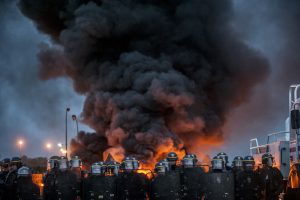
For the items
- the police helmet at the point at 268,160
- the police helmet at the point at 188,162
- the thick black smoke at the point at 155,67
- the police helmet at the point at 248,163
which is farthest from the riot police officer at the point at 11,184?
the thick black smoke at the point at 155,67

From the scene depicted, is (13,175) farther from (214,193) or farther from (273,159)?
(273,159)

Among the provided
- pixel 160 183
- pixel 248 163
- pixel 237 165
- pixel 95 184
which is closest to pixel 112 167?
pixel 95 184

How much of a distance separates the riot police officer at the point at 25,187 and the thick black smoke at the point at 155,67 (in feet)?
38.1

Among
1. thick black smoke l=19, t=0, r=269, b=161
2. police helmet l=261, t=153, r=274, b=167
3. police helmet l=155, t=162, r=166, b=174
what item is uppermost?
thick black smoke l=19, t=0, r=269, b=161

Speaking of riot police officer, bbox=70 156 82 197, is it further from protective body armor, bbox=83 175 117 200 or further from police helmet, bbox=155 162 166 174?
police helmet, bbox=155 162 166 174

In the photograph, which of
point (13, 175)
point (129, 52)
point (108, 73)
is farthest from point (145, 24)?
point (13, 175)

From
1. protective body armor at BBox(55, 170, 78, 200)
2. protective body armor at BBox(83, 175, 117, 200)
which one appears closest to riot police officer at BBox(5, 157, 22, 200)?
protective body armor at BBox(55, 170, 78, 200)

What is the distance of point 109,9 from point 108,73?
4.39m

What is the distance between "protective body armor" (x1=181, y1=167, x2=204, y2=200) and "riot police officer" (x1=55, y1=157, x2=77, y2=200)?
12.3 ft

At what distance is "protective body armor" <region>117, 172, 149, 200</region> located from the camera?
17266mm

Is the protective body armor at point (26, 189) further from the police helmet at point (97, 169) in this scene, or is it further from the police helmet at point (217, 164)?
the police helmet at point (217, 164)

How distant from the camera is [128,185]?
1728cm

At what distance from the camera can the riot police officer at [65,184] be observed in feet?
57.5

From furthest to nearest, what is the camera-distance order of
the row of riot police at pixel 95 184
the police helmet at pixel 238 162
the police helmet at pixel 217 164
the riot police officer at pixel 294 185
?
the row of riot police at pixel 95 184, the police helmet at pixel 238 162, the police helmet at pixel 217 164, the riot police officer at pixel 294 185
